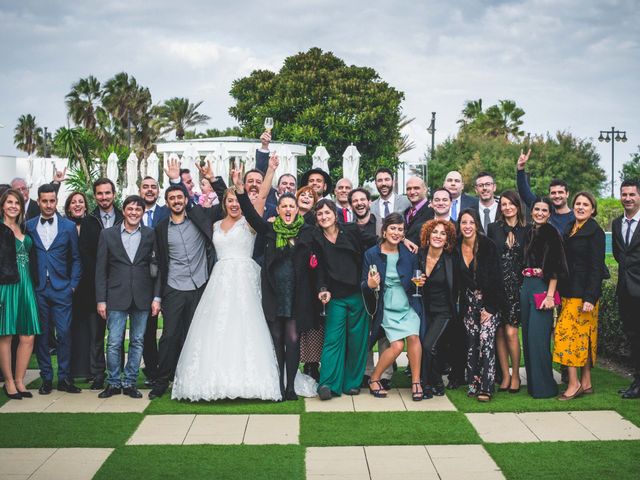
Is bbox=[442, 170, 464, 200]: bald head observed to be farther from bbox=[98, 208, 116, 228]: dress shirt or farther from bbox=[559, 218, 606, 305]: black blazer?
bbox=[98, 208, 116, 228]: dress shirt

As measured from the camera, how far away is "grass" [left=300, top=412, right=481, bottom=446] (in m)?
6.29

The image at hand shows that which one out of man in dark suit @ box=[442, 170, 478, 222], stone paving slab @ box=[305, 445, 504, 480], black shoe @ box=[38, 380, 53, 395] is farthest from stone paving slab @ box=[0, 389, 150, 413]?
man in dark suit @ box=[442, 170, 478, 222]

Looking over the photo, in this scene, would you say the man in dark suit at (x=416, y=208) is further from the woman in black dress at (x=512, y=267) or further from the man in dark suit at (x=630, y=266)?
the man in dark suit at (x=630, y=266)

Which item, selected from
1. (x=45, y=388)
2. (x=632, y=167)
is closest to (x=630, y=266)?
(x=45, y=388)

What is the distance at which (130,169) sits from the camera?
23.5m

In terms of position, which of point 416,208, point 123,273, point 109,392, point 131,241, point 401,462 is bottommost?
point 401,462

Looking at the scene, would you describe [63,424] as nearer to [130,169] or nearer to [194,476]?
[194,476]

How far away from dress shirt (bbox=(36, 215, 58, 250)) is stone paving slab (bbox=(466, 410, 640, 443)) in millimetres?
4595

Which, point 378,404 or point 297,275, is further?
point 297,275

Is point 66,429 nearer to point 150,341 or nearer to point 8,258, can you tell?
point 150,341

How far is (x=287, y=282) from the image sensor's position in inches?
302

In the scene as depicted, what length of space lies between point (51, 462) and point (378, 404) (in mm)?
3156

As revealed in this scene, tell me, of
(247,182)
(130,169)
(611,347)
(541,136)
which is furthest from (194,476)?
(541,136)

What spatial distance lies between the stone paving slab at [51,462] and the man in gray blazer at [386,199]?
4287 mm
